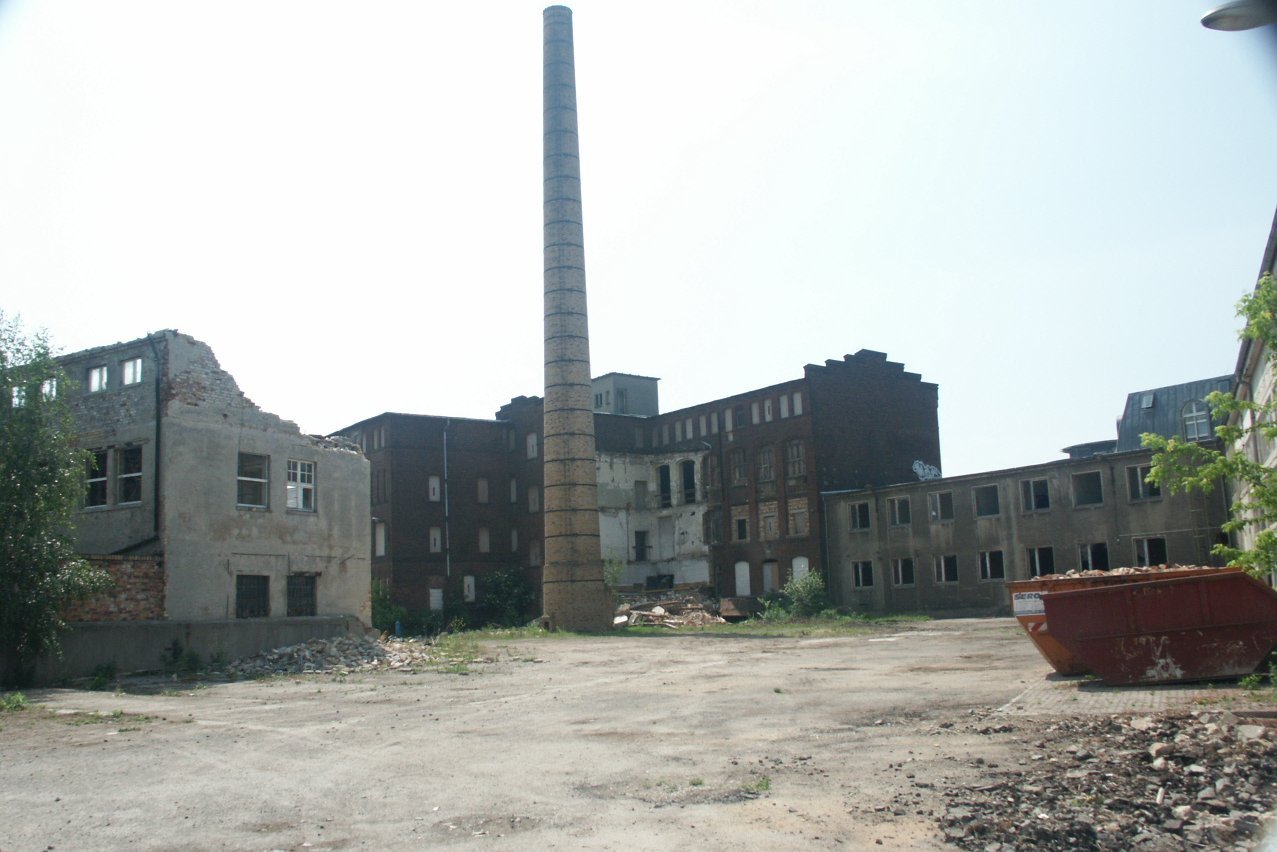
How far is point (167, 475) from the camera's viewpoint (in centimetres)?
2388

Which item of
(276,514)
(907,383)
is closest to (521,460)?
(907,383)

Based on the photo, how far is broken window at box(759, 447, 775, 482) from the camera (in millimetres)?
52812

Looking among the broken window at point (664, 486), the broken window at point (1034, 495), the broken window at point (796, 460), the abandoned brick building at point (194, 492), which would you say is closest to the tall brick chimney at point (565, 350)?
the broken window at point (796, 460)

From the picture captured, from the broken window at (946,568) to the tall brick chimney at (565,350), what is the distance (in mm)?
13864

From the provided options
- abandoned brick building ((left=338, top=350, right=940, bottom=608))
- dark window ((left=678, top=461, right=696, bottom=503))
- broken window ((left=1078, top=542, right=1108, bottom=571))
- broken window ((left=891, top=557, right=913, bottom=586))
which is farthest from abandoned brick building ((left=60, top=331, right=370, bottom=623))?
dark window ((left=678, top=461, right=696, bottom=503))

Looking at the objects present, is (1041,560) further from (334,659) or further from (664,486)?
(334,659)

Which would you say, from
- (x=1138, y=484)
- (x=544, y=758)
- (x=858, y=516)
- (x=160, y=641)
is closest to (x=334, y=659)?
(x=160, y=641)

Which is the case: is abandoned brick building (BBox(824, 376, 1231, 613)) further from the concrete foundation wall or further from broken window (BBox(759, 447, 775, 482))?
the concrete foundation wall

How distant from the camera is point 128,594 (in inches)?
891

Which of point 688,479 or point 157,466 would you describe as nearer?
point 157,466

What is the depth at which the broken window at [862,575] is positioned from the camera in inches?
1857

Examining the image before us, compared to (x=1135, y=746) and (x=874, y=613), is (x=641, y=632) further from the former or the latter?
(x=1135, y=746)

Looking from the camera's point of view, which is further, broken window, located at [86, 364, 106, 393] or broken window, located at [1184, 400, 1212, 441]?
broken window, located at [1184, 400, 1212, 441]

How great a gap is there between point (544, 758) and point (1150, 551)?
33035mm
